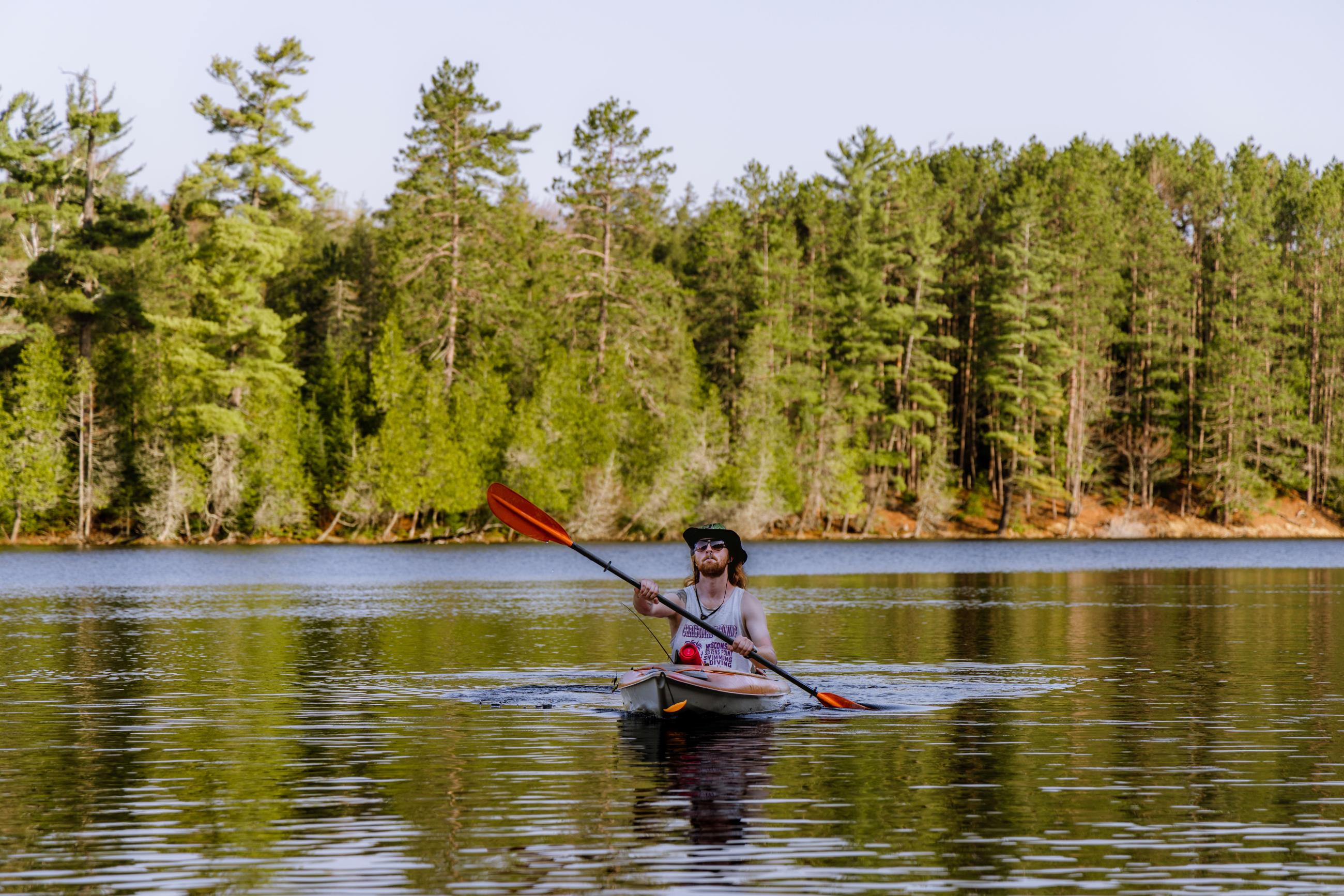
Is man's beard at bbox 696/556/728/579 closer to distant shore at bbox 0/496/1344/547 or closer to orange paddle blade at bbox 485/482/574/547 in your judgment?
orange paddle blade at bbox 485/482/574/547

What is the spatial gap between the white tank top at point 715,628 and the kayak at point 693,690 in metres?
0.20

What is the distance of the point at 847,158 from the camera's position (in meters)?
98.3

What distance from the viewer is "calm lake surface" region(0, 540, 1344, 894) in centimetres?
987

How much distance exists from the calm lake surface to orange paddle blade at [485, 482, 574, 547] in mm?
1938

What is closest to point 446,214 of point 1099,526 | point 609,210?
point 609,210

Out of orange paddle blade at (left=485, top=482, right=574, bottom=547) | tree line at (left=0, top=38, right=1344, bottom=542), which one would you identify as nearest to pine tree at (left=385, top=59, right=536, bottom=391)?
tree line at (left=0, top=38, right=1344, bottom=542)

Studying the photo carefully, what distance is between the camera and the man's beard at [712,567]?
1669 cm

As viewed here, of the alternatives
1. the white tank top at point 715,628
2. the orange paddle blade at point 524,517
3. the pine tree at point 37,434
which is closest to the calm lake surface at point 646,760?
the white tank top at point 715,628

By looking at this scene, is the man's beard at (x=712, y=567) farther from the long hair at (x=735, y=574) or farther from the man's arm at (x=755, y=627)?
the man's arm at (x=755, y=627)

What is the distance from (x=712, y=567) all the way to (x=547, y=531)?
3499 mm

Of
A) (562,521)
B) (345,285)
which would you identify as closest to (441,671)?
(562,521)

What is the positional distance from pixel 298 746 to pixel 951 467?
81.5 meters

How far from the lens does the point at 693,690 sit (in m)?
16.7

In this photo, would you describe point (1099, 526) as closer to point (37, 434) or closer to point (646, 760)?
point (37, 434)
